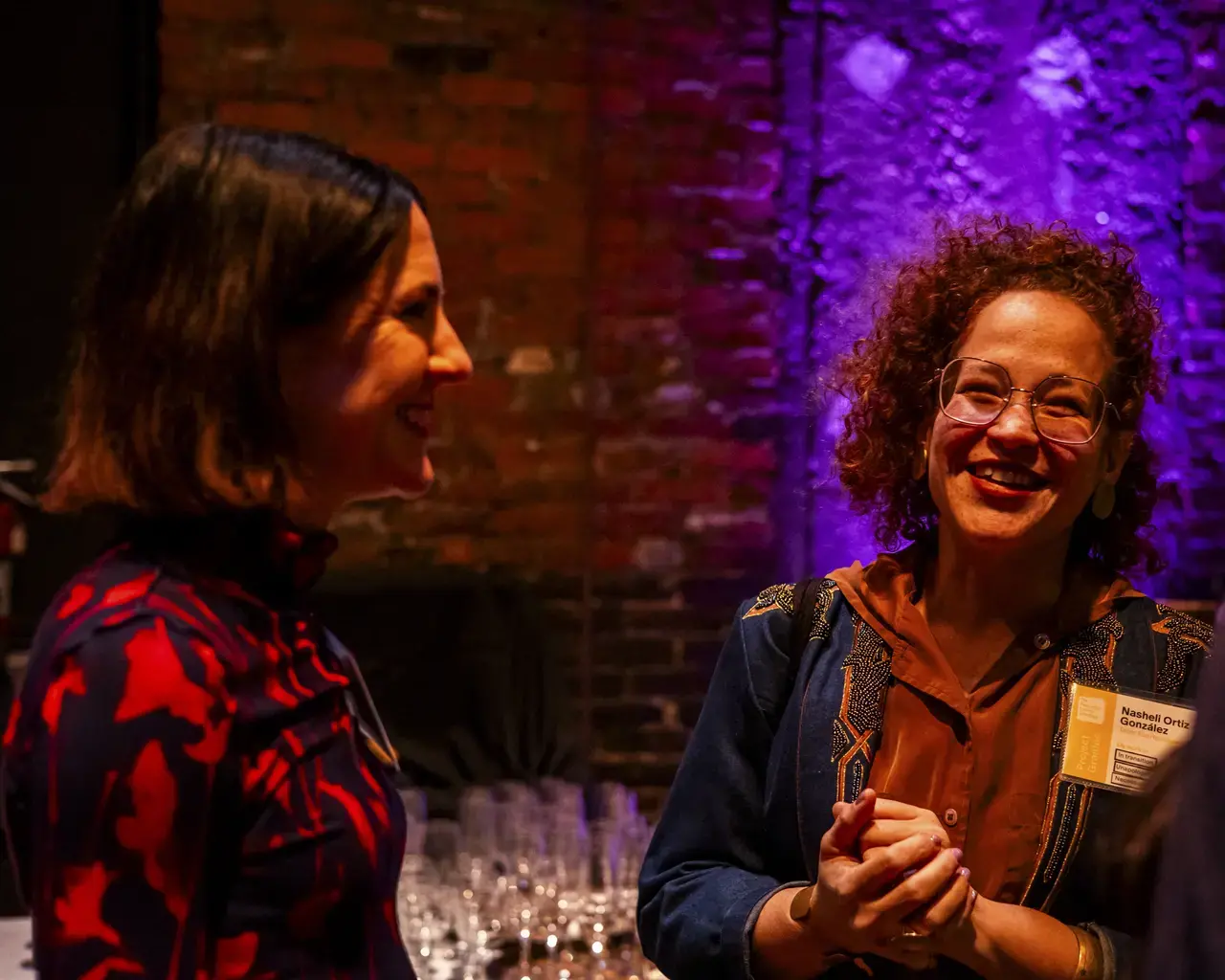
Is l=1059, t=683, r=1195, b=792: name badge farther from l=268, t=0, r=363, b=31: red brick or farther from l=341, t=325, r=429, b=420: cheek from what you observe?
l=268, t=0, r=363, b=31: red brick

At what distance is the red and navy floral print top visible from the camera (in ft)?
2.97

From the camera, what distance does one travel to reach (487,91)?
3.40 meters

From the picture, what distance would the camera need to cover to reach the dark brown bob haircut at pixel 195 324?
1046mm

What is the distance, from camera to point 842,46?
3500 millimetres

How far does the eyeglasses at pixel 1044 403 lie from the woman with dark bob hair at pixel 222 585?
0.69m

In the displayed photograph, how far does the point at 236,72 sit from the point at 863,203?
64.4 inches

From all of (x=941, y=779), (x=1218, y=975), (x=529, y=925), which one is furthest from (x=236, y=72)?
(x=1218, y=975)

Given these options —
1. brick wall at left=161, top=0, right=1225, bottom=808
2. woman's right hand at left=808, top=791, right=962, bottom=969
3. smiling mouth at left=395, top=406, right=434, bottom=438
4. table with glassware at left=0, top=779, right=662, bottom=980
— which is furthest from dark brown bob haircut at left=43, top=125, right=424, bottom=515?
brick wall at left=161, top=0, right=1225, bottom=808

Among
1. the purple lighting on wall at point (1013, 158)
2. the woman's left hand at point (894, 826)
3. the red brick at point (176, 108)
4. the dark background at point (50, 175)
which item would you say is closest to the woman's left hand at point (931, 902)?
the woman's left hand at point (894, 826)

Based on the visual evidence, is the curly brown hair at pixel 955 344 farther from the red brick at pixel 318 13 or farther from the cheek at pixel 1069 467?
the red brick at pixel 318 13

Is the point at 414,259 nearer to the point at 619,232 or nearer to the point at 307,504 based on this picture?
the point at 307,504

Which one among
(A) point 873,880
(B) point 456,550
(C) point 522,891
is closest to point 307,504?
(A) point 873,880

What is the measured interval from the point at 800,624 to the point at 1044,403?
385mm

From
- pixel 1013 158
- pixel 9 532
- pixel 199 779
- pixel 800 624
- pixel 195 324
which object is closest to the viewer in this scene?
pixel 199 779
